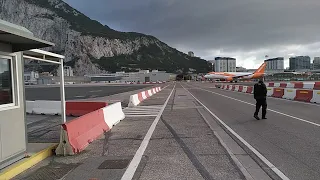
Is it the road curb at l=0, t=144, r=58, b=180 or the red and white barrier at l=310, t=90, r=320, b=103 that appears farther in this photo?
the red and white barrier at l=310, t=90, r=320, b=103

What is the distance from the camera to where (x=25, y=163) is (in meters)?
7.05

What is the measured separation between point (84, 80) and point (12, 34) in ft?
578

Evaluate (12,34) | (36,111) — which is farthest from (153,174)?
A: (36,111)

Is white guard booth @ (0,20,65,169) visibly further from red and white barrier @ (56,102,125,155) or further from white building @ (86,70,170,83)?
white building @ (86,70,170,83)

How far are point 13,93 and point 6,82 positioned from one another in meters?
0.34

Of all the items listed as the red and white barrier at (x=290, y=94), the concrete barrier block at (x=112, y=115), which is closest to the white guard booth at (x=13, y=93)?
the concrete barrier block at (x=112, y=115)

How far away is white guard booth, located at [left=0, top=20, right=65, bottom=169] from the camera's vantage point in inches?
270

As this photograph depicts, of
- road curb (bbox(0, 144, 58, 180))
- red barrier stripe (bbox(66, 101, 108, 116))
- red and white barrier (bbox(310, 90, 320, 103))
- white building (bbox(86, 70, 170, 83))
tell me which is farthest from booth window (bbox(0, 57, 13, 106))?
white building (bbox(86, 70, 170, 83))

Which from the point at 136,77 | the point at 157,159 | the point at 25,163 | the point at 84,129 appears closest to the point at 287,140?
the point at 157,159

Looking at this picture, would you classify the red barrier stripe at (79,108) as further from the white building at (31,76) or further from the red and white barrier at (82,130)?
the white building at (31,76)

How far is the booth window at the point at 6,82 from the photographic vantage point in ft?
23.1

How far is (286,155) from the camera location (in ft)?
25.3

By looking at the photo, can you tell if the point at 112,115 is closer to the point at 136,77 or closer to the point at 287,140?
the point at 287,140

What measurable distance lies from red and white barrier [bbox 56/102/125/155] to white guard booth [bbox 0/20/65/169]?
976 mm
